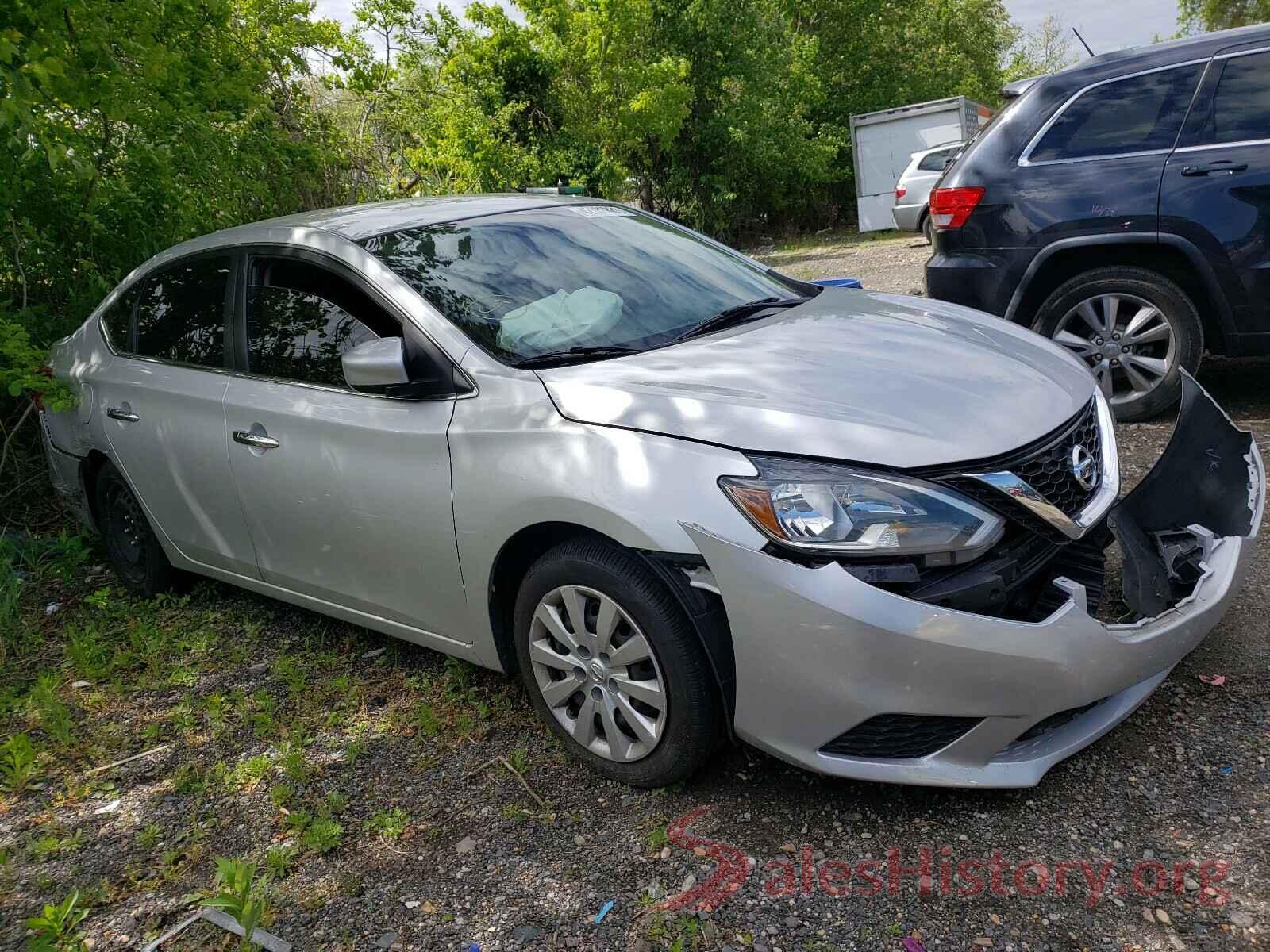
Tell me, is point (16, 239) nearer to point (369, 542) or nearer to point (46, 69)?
point (46, 69)

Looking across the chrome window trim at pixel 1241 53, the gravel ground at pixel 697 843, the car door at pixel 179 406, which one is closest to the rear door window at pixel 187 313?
the car door at pixel 179 406

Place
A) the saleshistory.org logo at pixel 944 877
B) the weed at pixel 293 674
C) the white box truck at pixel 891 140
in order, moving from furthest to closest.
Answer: the white box truck at pixel 891 140, the weed at pixel 293 674, the saleshistory.org logo at pixel 944 877

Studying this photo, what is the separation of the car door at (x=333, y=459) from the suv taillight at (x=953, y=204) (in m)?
3.45

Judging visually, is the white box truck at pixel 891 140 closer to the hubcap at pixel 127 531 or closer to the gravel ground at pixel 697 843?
the hubcap at pixel 127 531

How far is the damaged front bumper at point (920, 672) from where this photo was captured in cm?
233

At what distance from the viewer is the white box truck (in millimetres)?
21047

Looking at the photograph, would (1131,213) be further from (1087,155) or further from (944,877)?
(944,877)

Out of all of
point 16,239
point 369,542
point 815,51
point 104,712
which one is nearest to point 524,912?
point 369,542

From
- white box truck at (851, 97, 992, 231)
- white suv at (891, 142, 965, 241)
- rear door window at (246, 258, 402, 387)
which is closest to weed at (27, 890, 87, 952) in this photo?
rear door window at (246, 258, 402, 387)

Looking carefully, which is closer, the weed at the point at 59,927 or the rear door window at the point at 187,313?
the weed at the point at 59,927

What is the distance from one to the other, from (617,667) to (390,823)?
84cm

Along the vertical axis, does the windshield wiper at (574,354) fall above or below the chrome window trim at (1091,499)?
above

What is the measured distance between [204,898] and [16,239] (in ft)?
17.1

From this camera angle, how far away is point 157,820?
3.16m
